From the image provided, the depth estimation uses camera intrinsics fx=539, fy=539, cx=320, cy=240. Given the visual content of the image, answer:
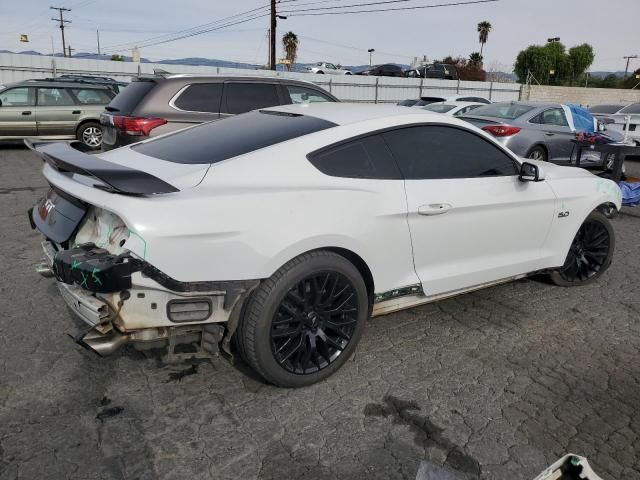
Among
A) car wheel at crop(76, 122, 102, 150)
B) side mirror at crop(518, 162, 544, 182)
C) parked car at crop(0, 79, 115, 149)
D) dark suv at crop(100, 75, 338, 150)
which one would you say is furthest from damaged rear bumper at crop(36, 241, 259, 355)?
car wheel at crop(76, 122, 102, 150)

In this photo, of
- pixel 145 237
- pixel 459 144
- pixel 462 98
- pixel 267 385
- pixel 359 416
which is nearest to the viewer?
pixel 145 237

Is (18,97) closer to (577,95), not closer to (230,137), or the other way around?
(230,137)

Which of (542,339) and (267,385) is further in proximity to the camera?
(542,339)

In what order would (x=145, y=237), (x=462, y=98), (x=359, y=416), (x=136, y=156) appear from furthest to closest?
(x=462, y=98) < (x=136, y=156) < (x=359, y=416) < (x=145, y=237)

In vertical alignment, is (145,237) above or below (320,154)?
below

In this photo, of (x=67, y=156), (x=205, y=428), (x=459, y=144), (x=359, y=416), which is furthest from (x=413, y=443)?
Result: (x=67, y=156)

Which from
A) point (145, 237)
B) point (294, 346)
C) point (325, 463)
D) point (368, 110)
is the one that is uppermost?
point (368, 110)

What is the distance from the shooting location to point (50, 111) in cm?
1245

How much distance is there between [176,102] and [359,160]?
4.79 m

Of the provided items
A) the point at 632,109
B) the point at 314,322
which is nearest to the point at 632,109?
the point at 632,109

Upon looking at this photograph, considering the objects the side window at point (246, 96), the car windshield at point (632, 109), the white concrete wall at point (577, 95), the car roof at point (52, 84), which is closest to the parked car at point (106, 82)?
the car roof at point (52, 84)

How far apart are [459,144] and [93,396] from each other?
2.73 metres

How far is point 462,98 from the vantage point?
15656mm

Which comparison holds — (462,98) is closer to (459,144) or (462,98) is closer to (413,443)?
(459,144)
